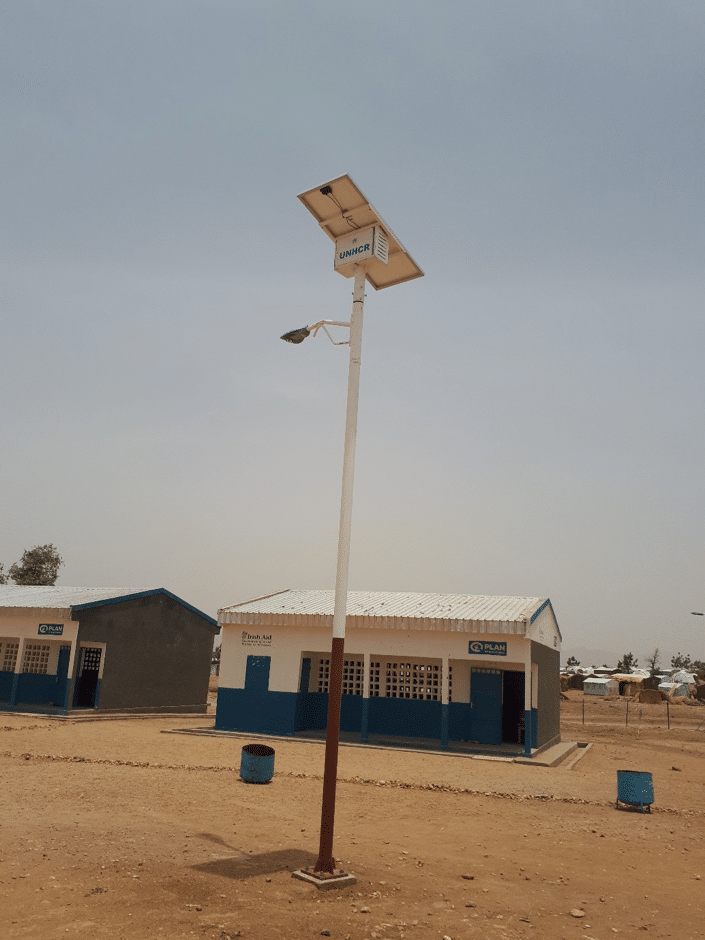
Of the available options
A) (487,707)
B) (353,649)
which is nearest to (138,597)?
(353,649)

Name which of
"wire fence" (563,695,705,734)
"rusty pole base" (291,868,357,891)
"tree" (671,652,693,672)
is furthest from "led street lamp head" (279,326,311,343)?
"tree" (671,652,693,672)

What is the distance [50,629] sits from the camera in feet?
84.1

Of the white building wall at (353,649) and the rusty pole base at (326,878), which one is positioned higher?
the white building wall at (353,649)

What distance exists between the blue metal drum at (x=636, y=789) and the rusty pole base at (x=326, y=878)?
7088mm

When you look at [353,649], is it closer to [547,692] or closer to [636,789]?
[547,692]

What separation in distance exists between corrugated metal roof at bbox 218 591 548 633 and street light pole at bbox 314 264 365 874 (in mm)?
11961

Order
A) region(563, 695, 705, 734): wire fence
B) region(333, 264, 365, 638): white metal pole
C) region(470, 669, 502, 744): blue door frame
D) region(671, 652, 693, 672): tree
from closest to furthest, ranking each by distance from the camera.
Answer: region(333, 264, 365, 638): white metal pole → region(470, 669, 502, 744): blue door frame → region(563, 695, 705, 734): wire fence → region(671, 652, 693, 672): tree

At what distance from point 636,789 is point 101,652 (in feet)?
64.8

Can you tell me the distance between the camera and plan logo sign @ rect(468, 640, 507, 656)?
1911cm

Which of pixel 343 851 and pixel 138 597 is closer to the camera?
pixel 343 851

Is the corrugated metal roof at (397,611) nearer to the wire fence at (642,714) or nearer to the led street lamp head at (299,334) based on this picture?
the led street lamp head at (299,334)

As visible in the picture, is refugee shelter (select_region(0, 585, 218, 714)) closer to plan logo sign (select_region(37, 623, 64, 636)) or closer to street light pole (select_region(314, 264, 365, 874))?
plan logo sign (select_region(37, 623, 64, 636))

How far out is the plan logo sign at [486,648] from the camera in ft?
62.7

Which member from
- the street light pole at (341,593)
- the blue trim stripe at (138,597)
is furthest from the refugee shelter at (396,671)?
the street light pole at (341,593)
